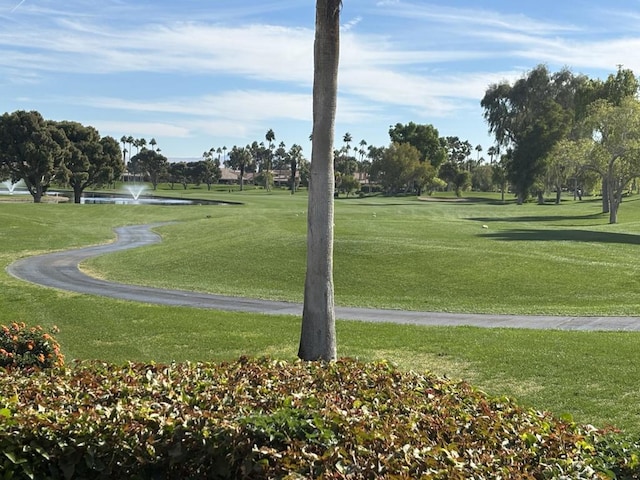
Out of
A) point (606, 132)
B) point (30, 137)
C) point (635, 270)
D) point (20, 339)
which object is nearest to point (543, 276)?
point (635, 270)

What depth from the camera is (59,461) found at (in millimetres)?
5184

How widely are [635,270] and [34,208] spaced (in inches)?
2188

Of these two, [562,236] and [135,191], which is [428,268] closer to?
[562,236]

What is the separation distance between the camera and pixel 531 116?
309 ft

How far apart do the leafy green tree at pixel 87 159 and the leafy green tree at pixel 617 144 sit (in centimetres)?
6206

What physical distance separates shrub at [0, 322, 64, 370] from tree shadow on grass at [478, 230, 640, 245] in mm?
31248

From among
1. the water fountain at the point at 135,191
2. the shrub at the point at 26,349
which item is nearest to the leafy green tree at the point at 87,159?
the water fountain at the point at 135,191

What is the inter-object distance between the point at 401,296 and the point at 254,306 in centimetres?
581

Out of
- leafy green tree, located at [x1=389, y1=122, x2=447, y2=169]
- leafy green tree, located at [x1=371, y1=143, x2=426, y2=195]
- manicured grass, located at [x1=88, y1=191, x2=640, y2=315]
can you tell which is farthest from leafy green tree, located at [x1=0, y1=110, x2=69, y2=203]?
leafy green tree, located at [x1=389, y1=122, x2=447, y2=169]

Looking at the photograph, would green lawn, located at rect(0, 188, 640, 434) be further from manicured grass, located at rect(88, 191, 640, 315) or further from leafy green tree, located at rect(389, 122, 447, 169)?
leafy green tree, located at rect(389, 122, 447, 169)

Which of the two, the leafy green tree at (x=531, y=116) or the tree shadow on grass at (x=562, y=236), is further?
the leafy green tree at (x=531, y=116)

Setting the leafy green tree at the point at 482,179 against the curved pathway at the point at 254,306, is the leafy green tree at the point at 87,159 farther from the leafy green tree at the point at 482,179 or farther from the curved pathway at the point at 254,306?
the leafy green tree at the point at 482,179

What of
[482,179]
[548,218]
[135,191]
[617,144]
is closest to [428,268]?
[617,144]

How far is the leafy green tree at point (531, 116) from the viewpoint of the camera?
87812 mm
